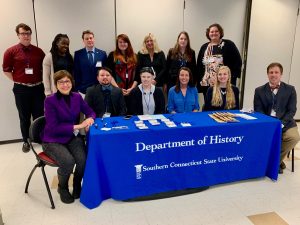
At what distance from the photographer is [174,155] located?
89.2 inches

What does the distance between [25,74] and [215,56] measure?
2.46 m

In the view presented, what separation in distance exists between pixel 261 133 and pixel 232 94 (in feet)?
2.06

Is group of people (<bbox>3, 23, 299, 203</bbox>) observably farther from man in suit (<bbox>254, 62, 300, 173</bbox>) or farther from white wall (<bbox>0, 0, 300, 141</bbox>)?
white wall (<bbox>0, 0, 300, 141</bbox>)

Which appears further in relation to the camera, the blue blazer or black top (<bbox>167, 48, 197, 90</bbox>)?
black top (<bbox>167, 48, 197, 90</bbox>)

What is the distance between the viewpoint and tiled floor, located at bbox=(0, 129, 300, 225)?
2.05 metres

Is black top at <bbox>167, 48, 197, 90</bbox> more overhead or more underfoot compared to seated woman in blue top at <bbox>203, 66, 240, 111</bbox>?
more overhead

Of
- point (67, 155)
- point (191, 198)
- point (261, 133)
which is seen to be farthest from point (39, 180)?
point (261, 133)

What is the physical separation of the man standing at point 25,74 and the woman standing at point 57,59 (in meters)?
0.17

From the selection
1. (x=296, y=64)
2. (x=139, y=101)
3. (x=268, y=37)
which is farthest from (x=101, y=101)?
(x=296, y=64)

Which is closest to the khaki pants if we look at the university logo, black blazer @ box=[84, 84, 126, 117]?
the university logo

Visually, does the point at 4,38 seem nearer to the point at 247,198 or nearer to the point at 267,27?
A: the point at 247,198

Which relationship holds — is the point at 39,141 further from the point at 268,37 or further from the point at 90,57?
the point at 268,37

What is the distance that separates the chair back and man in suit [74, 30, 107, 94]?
1.18 metres

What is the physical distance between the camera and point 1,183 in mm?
2621
